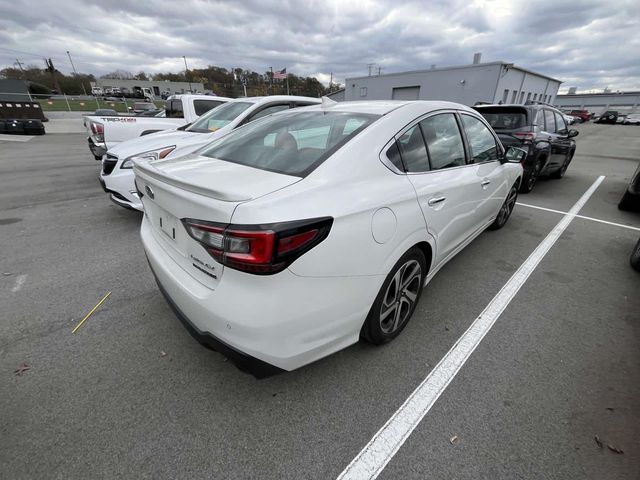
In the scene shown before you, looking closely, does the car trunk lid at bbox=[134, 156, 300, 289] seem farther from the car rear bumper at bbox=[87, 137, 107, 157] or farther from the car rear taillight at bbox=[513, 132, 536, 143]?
the car rear bumper at bbox=[87, 137, 107, 157]

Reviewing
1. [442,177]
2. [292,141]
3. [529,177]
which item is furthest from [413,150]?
[529,177]

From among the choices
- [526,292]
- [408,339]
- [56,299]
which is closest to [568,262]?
[526,292]

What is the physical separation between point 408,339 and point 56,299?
9.99 feet

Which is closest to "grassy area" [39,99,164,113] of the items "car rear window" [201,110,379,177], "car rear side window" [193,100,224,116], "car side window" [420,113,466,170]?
"car rear side window" [193,100,224,116]

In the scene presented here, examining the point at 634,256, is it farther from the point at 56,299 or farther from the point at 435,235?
the point at 56,299

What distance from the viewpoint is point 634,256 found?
139 inches

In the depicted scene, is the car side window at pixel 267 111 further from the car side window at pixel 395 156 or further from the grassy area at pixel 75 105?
the grassy area at pixel 75 105

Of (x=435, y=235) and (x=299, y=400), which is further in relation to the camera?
(x=435, y=235)

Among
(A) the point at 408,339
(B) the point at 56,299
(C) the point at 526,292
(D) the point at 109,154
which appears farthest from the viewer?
(D) the point at 109,154

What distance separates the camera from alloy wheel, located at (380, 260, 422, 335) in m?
2.10

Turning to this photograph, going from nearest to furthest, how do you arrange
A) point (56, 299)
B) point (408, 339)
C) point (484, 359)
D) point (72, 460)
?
point (72, 460) < point (484, 359) < point (408, 339) < point (56, 299)

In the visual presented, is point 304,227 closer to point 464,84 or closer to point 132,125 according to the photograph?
point 132,125

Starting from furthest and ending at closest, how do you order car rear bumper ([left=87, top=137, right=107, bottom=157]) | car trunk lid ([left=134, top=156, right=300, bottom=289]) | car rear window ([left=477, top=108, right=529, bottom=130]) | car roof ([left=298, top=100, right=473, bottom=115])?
car rear bumper ([left=87, top=137, right=107, bottom=157])
car rear window ([left=477, top=108, right=529, bottom=130])
car roof ([left=298, top=100, right=473, bottom=115])
car trunk lid ([left=134, top=156, right=300, bottom=289])

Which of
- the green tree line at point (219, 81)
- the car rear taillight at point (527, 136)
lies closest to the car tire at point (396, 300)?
the car rear taillight at point (527, 136)
